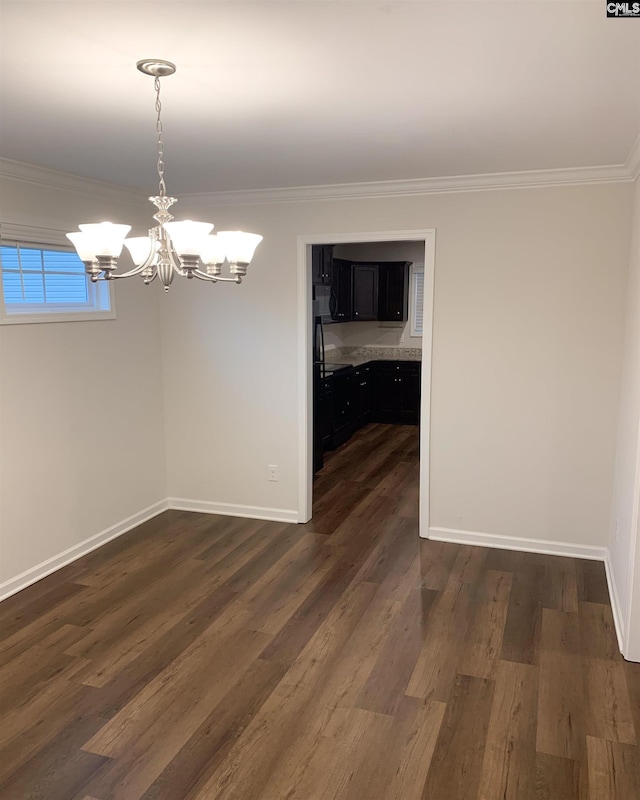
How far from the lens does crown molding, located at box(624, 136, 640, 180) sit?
10.5 ft

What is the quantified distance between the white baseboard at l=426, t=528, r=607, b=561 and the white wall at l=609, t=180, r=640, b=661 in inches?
9.1

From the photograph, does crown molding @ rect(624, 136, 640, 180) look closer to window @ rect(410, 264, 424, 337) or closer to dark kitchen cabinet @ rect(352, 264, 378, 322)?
dark kitchen cabinet @ rect(352, 264, 378, 322)

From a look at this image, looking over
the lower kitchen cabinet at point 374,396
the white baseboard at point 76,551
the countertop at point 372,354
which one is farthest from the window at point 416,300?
the white baseboard at point 76,551

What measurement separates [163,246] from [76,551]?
9.00 ft

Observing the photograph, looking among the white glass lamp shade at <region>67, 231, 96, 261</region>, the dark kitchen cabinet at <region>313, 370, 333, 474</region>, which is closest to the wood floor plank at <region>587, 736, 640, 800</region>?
the white glass lamp shade at <region>67, 231, 96, 261</region>

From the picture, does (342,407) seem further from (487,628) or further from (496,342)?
(487,628)

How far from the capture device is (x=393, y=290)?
8453mm

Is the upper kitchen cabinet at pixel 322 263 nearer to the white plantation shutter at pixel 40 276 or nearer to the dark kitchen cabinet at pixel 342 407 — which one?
the dark kitchen cabinet at pixel 342 407

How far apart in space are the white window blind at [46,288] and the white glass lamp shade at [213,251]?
73.5 inches

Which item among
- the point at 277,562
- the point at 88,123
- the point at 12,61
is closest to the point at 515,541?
the point at 277,562

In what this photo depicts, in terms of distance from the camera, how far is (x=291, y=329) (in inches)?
185

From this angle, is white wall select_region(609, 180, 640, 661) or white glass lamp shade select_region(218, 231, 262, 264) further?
white wall select_region(609, 180, 640, 661)

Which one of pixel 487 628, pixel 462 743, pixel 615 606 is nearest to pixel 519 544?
pixel 615 606

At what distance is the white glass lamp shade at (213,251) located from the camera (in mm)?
2340
